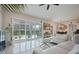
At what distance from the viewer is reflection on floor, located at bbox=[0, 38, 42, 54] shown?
1.88 m

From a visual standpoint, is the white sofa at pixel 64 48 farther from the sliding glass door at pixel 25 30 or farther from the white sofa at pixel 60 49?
the sliding glass door at pixel 25 30

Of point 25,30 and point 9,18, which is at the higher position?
point 9,18

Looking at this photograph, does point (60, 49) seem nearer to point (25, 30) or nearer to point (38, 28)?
point (38, 28)

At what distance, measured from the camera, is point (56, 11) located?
198 cm

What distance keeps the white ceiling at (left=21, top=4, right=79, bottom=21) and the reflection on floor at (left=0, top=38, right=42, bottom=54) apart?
54cm

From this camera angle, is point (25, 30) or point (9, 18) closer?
point (9, 18)

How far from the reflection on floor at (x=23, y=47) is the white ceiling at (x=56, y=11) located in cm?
54

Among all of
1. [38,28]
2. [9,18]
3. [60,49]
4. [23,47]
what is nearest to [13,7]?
[9,18]

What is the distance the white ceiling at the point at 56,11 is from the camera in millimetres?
1899

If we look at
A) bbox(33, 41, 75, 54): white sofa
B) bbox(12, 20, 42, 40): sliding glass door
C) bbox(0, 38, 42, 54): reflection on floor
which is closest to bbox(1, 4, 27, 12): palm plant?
bbox(12, 20, 42, 40): sliding glass door

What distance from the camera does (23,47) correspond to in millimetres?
1991

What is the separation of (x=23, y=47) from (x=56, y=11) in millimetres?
1005

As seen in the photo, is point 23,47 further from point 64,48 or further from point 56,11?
point 56,11

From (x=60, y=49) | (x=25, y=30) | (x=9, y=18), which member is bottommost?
(x=60, y=49)
